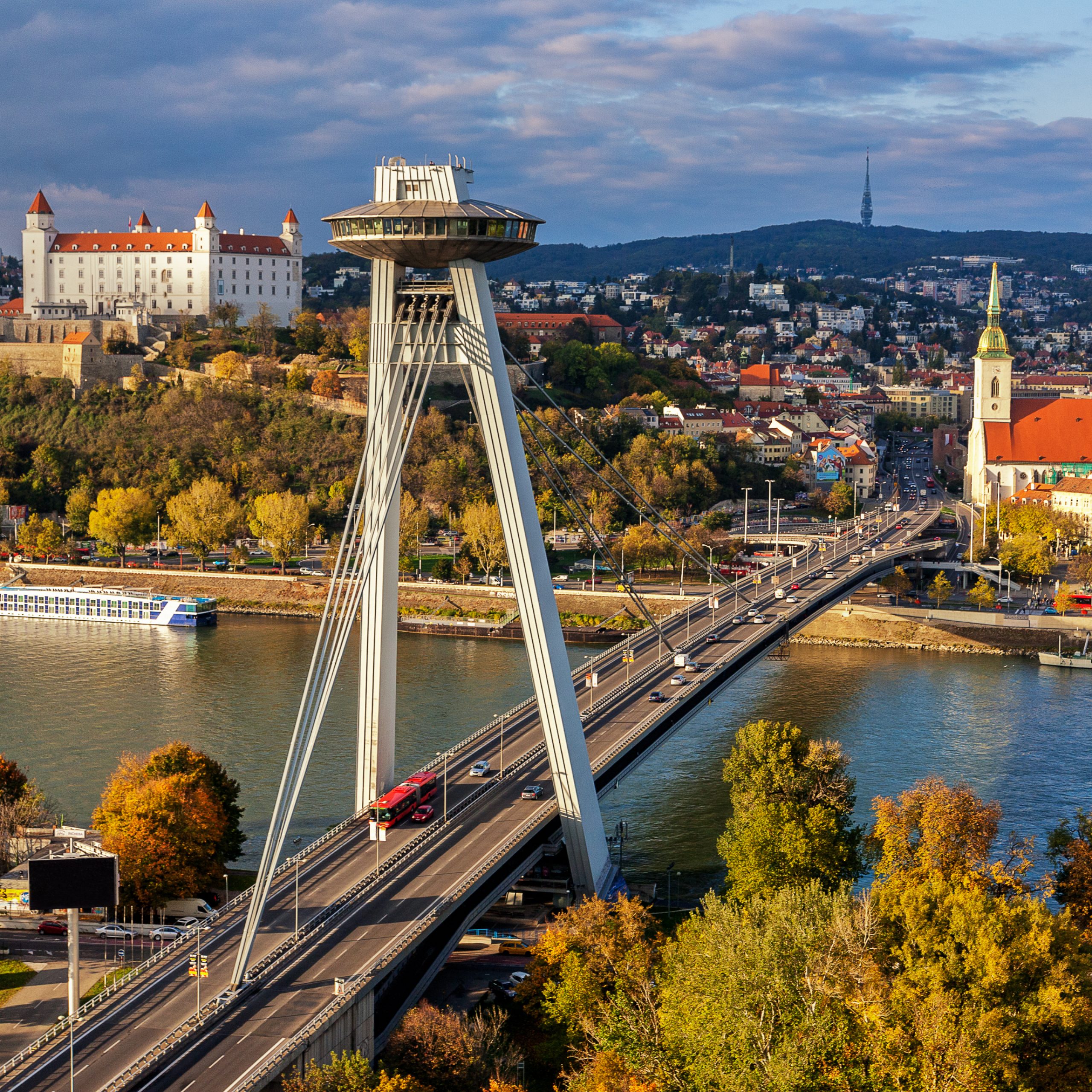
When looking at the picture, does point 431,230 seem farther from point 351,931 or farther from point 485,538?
point 485,538

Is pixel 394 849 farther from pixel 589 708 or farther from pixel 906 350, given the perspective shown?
pixel 906 350

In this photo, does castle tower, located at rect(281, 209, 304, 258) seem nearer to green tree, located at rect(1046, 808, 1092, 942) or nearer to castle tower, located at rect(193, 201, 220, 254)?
castle tower, located at rect(193, 201, 220, 254)


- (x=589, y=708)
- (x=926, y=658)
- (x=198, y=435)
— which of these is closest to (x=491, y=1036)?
(x=589, y=708)

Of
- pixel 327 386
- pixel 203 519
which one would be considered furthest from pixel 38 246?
pixel 203 519

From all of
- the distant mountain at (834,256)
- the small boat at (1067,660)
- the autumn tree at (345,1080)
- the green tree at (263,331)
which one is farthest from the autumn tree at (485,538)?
the distant mountain at (834,256)

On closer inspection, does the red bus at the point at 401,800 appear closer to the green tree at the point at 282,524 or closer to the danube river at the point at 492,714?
the danube river at the point at 492,714

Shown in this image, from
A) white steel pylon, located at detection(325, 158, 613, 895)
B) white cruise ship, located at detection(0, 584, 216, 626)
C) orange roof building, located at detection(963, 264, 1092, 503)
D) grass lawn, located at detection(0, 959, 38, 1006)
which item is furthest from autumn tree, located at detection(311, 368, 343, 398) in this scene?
grass lawn, located at detection(0, 959, 38, 1006)

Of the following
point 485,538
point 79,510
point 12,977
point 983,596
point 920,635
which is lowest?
point 12,977
